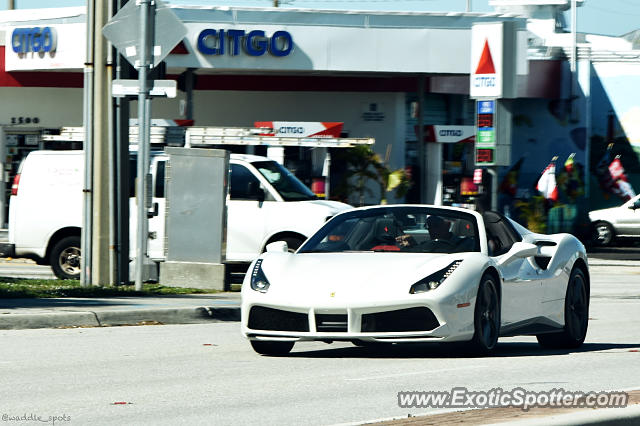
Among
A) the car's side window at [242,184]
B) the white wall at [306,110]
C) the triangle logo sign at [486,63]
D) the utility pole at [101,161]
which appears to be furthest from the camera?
the white wall at [306,110]

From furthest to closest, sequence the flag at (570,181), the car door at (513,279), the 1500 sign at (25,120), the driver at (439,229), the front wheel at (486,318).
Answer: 1. the flag at (570,181)
2. the 1500 sign at (25,120)
3. the driver at (439,229)
4. the car door at (513,279)
5. the front wheel at (486,318)

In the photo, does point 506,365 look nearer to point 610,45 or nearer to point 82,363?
point 82,363

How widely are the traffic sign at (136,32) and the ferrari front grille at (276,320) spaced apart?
6200 millimetres

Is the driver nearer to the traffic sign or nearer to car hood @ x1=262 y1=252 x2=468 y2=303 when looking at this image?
car hood @ x1=262 y1=252 x2=468 y2=303

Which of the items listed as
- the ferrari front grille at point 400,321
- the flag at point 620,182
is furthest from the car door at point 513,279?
the flag at point 620,182

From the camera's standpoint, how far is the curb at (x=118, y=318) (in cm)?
1230

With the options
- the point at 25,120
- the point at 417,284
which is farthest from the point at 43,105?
the point at 417,284

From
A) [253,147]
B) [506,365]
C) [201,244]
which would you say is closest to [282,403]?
[506,365]

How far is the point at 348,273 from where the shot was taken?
31.8 feet

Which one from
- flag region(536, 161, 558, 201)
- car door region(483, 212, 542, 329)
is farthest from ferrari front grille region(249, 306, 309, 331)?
flag region(536, 161, 558, 201)

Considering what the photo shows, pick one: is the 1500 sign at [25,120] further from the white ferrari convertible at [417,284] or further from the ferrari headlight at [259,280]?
the ferrari headlight at [259,280]

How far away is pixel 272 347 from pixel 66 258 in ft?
31.7

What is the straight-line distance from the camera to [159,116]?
1373 inches

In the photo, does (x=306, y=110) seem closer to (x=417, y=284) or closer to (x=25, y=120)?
(x=25, y=120)
